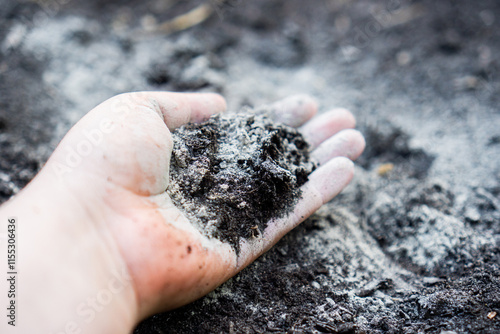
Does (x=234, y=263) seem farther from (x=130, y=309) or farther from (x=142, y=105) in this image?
(x=142, y=105)

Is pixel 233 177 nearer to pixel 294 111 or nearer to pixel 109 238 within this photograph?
pixel 109 238

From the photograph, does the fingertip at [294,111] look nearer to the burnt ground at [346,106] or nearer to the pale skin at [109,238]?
the burnt ground at [346,106]

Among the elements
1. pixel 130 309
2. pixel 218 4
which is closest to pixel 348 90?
pixel 218 4

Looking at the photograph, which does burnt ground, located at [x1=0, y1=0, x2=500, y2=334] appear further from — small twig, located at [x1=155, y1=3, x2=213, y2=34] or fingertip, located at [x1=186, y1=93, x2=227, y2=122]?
fingertip, located at [x1=186, y1=93, x2=227, y2=122]

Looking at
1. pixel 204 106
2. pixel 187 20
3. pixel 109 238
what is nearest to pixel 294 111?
pixel 204 106

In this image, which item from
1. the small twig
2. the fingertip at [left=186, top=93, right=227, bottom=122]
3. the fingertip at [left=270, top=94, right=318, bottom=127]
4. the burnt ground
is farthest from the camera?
the small twig

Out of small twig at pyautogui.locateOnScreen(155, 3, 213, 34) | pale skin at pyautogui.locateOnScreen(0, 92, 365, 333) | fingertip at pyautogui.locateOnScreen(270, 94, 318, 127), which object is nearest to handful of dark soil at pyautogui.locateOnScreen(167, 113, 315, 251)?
pale skin at pyautogui.locateOnScreen(0, 92, 365, 333)
